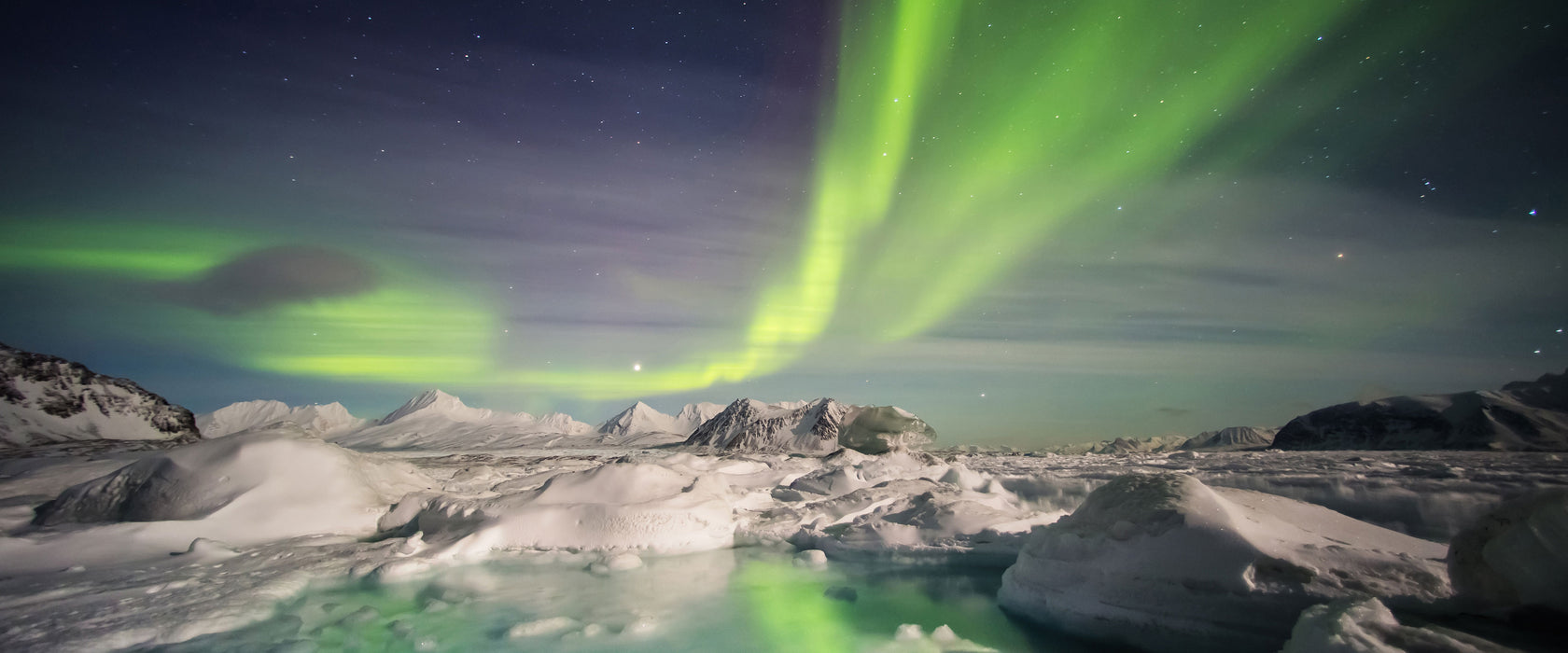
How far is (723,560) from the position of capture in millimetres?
10406

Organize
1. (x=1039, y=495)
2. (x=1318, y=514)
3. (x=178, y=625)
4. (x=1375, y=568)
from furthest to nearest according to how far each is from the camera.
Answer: (x=1039, y=495) < (x=1318, y=514) < (x=178, y=625) < (x=1375, y=568)

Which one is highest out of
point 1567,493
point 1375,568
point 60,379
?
point 60,379

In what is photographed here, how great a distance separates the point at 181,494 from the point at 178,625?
279 inches

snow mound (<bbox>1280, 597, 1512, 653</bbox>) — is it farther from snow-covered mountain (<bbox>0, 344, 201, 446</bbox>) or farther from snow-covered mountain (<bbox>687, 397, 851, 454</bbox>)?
snow-covered mountain (<bbox>687, 397, 851, 454</bbox>)

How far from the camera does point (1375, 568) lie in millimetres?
5227

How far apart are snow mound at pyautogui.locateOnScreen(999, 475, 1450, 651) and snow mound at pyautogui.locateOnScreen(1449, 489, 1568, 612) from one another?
1.42ft

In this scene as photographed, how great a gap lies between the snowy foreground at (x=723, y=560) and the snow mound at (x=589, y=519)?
0.15 feet

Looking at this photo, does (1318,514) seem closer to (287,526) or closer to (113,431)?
(287,526)

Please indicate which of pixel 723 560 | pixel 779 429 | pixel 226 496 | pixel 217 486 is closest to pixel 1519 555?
pixel 723 560

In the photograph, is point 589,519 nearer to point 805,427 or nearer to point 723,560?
point 723,560

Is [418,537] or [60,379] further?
[60,379]

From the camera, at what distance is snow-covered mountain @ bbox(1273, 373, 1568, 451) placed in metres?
29.2

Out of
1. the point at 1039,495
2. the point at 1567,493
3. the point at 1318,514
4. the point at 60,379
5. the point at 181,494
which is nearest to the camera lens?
the point at 1567,493

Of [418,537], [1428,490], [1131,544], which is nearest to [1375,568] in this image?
→ [1131,544]
